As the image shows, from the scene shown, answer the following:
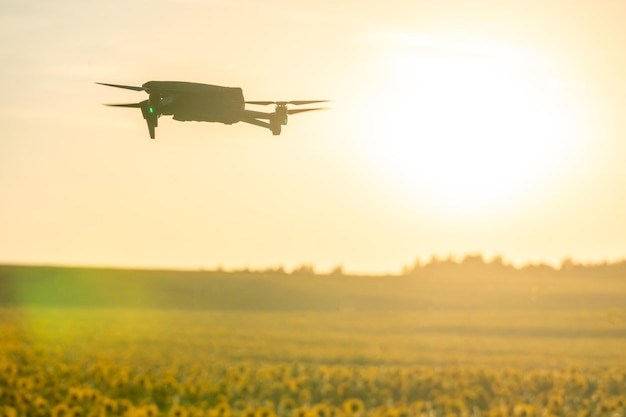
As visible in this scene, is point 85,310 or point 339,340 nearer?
point 339,340

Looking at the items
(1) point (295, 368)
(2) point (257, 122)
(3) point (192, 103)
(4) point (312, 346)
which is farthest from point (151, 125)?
(4) point (312, 346)

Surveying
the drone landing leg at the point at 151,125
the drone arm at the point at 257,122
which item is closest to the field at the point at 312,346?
the drone arm at the point at 257,122

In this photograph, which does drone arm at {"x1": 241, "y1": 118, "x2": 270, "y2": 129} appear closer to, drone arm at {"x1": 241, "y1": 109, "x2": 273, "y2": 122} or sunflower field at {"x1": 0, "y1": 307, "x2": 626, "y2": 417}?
drone arm at {"x1": 241, "y1": 109, "x2": 273, "y2": 122}

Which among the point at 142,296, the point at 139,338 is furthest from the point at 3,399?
the point at 142,296

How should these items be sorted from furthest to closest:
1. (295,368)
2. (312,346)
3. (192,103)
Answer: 1. (312,346)
2. (295,368)
3. (192,103)

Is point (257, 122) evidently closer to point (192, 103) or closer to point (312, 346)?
point (192, 103)

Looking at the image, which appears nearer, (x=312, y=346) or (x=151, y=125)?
(x=151, y=125)

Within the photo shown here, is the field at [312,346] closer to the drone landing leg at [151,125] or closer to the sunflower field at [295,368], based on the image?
the sunflower field at [295,368]

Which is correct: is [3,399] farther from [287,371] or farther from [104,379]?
[287,371]
